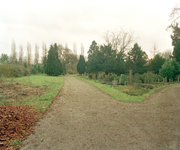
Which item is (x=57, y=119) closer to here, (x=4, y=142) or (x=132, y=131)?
(x=4, y=142)

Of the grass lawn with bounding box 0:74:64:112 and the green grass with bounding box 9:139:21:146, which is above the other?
the grass lawn with bounding box 0:74:64:112

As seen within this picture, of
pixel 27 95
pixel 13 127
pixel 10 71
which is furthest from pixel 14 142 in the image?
pixel 10 71

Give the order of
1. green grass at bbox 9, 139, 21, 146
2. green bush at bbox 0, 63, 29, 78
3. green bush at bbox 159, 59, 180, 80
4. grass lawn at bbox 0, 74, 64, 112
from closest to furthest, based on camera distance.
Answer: green grass at bbox 9, 139, 21, 146 → grass lawn at bbox 0, 74, 64, 112 → green bush at bbox 0, 63, 29, 78 → green bush at bbox 159, 59, 180, 80

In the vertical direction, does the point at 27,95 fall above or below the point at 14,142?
above

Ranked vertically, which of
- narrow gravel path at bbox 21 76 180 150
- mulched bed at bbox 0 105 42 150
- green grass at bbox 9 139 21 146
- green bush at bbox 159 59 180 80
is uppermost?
green bush at bbox 159 59 180 80

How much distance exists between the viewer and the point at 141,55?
22.2m

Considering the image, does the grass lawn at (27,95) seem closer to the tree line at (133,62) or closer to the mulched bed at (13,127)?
the mulched bed at (13,127)

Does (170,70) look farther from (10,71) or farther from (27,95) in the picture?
(10,71)

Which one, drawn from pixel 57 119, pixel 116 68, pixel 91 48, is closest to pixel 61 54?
pixel 91 48

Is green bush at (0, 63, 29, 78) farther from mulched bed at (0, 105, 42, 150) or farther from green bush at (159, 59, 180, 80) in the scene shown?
green bush at (159, 59, 180, 80)

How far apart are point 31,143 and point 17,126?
914 millimetres

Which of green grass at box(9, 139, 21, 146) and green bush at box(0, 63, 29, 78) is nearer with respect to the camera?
green grass at box(9, 139, 21, 146)

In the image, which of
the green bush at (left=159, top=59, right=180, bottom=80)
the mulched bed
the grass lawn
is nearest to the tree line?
the green bush at (left=159, top=59, right=180, bottom=80)

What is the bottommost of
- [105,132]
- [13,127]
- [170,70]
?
[105,132]
